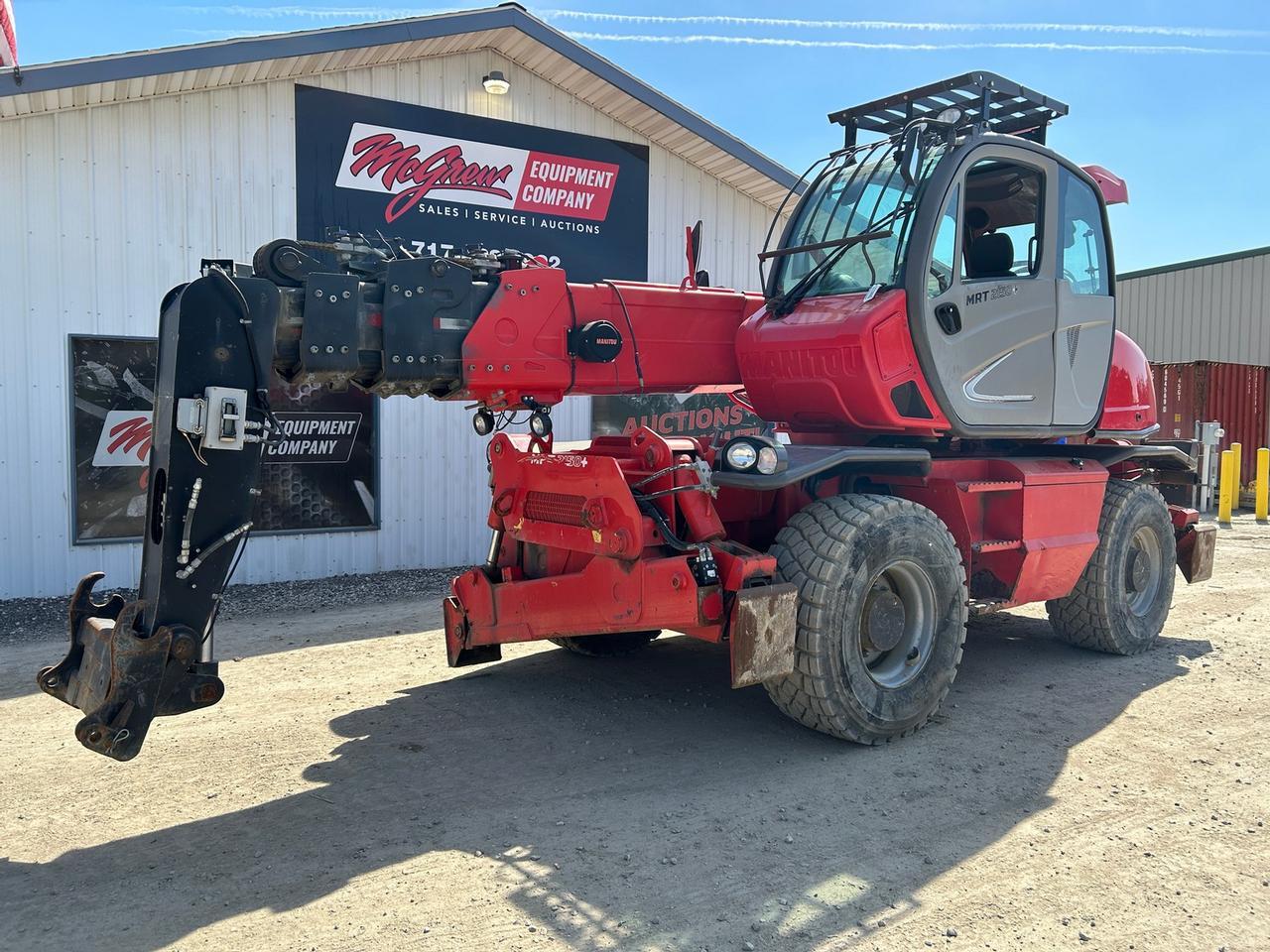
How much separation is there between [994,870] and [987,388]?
300 centimetres

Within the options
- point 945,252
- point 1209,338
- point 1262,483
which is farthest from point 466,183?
point 1209,338

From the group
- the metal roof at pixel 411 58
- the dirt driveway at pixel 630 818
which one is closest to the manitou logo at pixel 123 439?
the metal roof at pixel 411 58

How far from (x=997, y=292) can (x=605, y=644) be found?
3.38 m

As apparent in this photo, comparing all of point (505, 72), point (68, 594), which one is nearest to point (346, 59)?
point (505, 72)

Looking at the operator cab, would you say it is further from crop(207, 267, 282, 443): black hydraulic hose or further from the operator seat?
crop(207, 267, 282, 443): black hydraulic hose

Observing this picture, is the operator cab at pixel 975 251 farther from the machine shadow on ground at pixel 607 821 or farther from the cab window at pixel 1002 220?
the machine shadow on ground at pixel 607 821

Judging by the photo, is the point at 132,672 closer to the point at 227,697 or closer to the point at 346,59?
the point at 227,697

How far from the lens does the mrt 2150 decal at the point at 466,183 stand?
32.5 ft

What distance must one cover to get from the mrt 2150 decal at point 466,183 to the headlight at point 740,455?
224 inches

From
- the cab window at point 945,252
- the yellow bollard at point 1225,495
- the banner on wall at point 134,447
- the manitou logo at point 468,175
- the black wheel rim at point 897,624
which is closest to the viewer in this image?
the black wheel rim at point 897,624

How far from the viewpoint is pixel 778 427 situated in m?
6.27

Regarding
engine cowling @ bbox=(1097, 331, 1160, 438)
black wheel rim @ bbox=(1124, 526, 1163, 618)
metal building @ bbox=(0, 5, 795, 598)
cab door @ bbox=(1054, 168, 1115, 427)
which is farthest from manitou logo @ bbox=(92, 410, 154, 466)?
black wheel rim @ bbox=(1124, 526, 1163, 618)

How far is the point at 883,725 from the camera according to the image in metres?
5.14

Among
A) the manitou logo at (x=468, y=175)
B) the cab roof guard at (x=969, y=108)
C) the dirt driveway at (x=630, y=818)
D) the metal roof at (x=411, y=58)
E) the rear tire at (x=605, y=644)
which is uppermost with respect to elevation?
the metal roof at (x=411, y=58)
